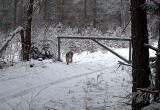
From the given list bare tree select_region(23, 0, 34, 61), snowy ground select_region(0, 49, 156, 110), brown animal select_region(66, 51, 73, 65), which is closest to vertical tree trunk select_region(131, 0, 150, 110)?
snowy ground select_region(0, 49, 156, 110)

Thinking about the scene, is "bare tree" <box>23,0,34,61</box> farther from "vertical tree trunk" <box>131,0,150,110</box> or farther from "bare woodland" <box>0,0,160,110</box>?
"vertical tree trunk" <box>131,0,150,110</box>

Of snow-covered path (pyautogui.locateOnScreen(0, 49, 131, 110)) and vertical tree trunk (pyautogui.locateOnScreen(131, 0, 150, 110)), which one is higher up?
vertical tree trunk (pyautogui.locateOnScreen(131, 0, 150, 110))

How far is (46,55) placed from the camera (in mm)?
12883

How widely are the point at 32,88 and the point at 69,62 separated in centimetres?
399

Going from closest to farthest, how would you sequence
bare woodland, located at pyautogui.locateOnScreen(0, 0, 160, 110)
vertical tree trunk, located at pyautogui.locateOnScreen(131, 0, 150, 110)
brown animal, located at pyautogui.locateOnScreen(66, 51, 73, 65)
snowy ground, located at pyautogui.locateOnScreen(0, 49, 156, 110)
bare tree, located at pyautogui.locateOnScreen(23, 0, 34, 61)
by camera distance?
bare woodland, located at pyautogui.locateOnScreen(0, 0, 160, 110) < vertical tree trunk, located at pyautogui.locateOnScreen(131, 0, 150, 110) < snowy ground, located at pyautogui.locateOnScreen(0, 49, 156, 110) < brown animal, located at pyautogui.locateOnScreen(66, 51, 73, 65) < bare tree, located at pyautogui.locateOnScreen(23, 0, 34, 61)

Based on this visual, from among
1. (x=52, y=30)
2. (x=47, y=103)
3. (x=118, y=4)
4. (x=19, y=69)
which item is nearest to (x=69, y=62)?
(x=19, y=69)

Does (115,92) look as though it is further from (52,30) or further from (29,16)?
(52,30)

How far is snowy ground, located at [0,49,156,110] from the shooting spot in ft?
18.3

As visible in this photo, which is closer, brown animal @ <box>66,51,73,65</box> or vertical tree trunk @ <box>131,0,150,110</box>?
vertical tree trunk @ <box>131,0,150,110</box>

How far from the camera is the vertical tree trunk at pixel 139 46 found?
13.2ft

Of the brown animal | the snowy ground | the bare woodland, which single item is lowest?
the snowy ground

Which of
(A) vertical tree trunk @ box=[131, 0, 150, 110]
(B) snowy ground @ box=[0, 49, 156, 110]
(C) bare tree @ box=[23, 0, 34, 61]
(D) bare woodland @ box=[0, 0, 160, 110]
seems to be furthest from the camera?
(C) bare tree @ box=[23, 0, 34, 61]

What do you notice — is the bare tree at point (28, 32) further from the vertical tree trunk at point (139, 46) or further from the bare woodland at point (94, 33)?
the vertical tree trunk at point (139, 46)

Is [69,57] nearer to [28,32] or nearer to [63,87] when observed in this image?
[28,32]
